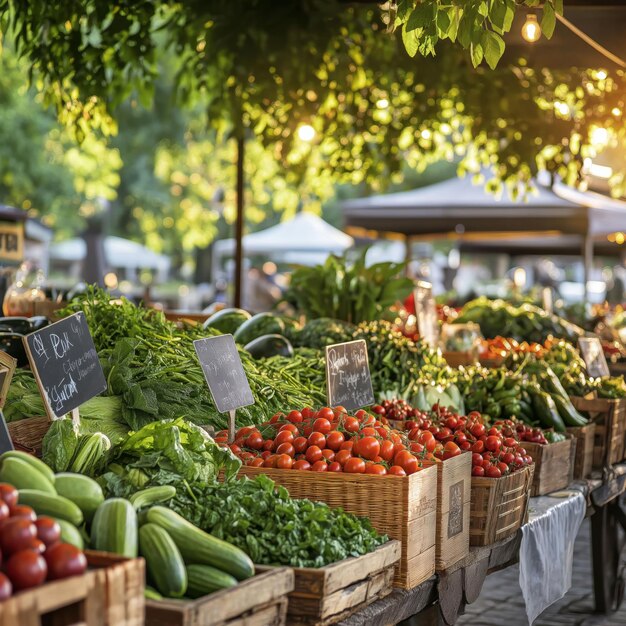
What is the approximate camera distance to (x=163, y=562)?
7.59 ft

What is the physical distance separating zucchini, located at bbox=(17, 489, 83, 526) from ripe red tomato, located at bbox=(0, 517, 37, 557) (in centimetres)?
32

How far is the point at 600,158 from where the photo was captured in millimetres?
11594

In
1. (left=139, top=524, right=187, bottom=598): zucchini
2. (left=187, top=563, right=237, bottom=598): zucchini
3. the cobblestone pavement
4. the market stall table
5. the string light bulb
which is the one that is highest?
the string light bulb

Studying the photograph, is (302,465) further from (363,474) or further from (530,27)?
(530,27)

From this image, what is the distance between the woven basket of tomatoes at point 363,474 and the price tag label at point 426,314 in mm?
3210

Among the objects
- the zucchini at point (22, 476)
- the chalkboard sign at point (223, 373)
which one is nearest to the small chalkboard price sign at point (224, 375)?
the chalkboard sign at point (223, 373)

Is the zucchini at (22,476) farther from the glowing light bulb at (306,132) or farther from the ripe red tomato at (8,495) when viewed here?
the glowing light bulb at (306,132)

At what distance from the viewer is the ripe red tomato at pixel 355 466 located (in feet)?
10.3

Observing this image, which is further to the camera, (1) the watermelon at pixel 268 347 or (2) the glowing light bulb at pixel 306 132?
(2) the glowing light bulb at pixel 306 132

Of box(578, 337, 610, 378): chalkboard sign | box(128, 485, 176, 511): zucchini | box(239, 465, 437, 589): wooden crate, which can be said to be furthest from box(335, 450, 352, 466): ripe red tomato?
box(578, 337, 610, 378): chalkboard sign

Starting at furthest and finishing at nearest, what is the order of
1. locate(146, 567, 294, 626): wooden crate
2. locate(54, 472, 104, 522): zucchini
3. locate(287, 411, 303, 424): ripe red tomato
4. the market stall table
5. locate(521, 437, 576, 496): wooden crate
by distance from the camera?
locate(521, 437, 576, 496): wooden crate → locate(287, 411, 303, 424): ripe red tomato → the market stall table → locate(54, 472, 104, 522): zucchini → locate(146, 567, 294, 626): wooden crate

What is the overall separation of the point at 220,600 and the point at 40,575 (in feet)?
1.49

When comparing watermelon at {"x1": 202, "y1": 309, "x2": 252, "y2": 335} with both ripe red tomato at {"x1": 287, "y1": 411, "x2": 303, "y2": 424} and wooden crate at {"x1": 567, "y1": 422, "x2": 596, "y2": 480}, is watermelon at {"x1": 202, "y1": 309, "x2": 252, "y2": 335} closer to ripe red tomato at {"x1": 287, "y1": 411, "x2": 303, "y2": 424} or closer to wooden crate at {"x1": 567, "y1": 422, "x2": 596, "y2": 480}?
wooden crate at {"x1": 567, "y1": 422, "x2": 596, "y2": 480}

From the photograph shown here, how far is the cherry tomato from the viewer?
189 cm
